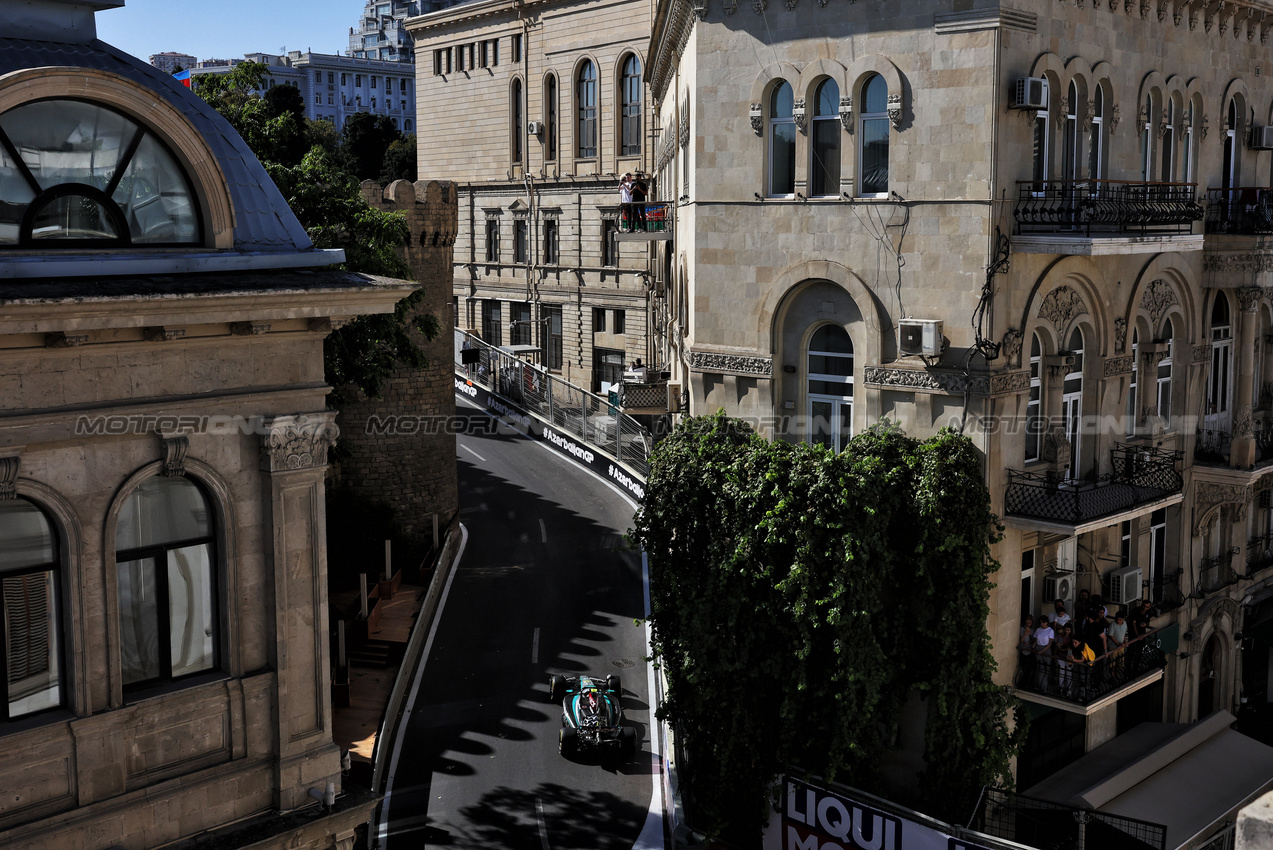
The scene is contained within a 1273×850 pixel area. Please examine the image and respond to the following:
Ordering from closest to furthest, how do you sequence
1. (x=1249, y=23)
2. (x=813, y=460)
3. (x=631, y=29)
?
(x=813, y=460) → (x=1249, y=23) → (x=631, y=29)

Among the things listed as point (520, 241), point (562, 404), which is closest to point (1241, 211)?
point (562, 404)

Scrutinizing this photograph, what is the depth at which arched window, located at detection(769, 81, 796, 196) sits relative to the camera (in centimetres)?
2338

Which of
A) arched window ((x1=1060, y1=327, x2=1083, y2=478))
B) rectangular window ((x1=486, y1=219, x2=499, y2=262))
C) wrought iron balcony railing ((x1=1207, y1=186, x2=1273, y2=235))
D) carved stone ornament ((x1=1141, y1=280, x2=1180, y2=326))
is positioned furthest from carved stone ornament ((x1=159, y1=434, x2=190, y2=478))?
rectangular window ((x1=486, y1=219, x2=499, y2=262))

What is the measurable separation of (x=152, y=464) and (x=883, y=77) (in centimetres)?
1495

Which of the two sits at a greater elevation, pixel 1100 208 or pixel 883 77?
pixel 883 77

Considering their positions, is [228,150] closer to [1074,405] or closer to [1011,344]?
[1011,344]

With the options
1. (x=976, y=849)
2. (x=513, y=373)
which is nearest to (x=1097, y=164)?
(x=976, y=849)

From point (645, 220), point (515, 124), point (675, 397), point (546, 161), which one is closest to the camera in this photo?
point (675, 397)

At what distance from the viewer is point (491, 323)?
217ft

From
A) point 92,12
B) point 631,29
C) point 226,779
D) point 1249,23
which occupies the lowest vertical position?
point 226,779

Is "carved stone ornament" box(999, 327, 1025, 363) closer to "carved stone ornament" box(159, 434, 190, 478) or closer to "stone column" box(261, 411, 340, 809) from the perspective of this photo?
"stone column" box(261, 411, 340, 809)

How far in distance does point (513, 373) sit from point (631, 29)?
17815 millimetres

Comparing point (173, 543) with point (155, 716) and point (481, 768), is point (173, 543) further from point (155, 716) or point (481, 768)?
point (481, 768)

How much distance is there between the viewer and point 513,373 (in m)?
48.5
